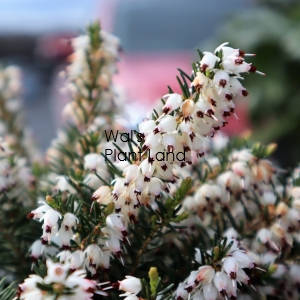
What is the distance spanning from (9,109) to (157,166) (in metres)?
0.49

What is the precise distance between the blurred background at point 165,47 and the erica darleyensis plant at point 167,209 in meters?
0.12

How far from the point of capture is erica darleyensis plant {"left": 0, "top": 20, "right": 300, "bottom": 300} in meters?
0.37

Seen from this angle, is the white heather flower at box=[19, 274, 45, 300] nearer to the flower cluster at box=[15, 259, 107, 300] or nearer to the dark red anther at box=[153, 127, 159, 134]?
the flower cluster at box=[15, 259, 107, 300]

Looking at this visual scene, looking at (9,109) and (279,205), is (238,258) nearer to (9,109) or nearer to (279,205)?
(279,205)

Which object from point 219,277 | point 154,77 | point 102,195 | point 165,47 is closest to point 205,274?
point 219,277

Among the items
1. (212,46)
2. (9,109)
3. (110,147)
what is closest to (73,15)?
(212,46)

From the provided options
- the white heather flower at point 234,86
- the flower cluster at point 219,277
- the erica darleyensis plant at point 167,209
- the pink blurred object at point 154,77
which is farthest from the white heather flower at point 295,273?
the pink blurred object at point 154,77

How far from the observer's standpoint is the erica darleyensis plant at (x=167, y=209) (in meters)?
0.37

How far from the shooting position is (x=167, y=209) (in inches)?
16.4

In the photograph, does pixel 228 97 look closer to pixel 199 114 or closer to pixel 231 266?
pixel 199 114

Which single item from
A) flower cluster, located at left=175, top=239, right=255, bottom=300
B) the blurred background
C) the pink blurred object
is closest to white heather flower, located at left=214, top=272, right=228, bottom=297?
flower cluster, located at left=175, top=239, right=255, bottom=300

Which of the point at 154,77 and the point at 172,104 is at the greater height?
the point at 154,77

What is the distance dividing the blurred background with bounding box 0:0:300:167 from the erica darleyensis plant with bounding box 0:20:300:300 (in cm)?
12

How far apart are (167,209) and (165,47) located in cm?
255
